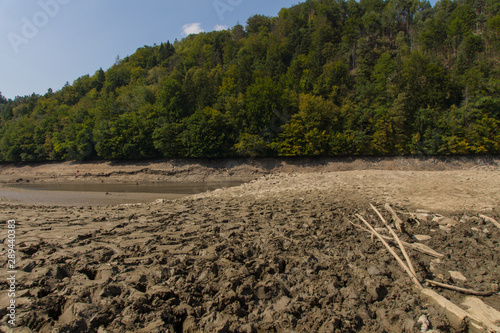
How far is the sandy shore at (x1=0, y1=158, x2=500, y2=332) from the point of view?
14.5 feet

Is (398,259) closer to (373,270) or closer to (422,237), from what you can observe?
(373,270)

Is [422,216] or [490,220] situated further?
[422,216]

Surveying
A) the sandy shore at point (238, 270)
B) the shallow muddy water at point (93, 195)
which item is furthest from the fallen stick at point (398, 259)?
the shallow muddy water at point (93, 195)

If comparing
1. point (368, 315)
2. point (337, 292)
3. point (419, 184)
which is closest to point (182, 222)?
point (337, 292)

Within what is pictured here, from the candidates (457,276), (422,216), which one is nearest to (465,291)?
(457,276)

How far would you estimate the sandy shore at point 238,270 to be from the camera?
443 cm

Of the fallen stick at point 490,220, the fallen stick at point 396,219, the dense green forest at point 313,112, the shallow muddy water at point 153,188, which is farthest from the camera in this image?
the dense green forest at point 313,112

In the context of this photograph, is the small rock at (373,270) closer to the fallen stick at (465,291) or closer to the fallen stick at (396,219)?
the fallen stick at (465,291)

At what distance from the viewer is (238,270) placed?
6.09 meters

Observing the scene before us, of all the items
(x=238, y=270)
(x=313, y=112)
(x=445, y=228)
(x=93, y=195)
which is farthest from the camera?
(x=313, y=112)

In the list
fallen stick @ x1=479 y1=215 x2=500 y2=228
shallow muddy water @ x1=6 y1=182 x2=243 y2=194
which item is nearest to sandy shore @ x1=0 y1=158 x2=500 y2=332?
fallen stick @ x1=479 y1=215 x2=500 y2=228

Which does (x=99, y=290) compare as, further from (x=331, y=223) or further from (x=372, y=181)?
(x=372, y=181)

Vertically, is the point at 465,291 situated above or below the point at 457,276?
above

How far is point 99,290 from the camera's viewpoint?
15.5ft
